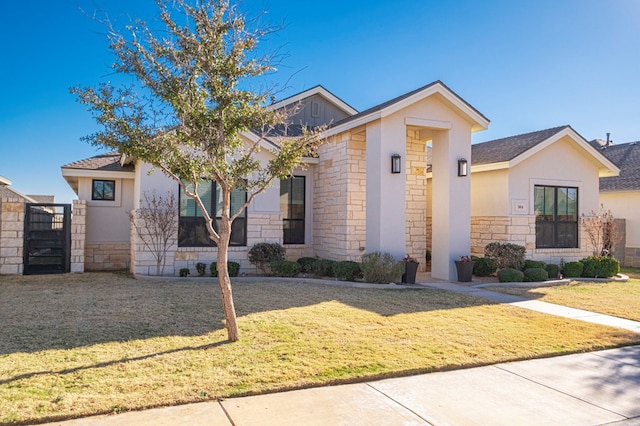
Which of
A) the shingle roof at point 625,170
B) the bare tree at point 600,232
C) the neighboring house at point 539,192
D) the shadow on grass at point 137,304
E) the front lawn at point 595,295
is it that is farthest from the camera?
the shingle roof at point 625,170

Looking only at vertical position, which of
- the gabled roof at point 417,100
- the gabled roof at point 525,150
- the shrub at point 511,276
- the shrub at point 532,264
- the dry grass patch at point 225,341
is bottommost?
the dry grass patch at point 225,341

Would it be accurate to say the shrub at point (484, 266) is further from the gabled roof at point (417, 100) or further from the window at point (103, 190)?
the window at point (103, 190)

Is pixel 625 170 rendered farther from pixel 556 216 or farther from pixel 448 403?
pixel 448 403

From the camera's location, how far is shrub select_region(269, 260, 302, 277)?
504 inches

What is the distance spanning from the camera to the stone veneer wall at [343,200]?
44.7 ft

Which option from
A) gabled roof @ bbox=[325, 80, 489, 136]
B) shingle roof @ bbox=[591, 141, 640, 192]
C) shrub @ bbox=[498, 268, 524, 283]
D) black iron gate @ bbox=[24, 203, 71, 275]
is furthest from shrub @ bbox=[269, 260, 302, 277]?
shingle roof @ bbox=[591, 141, 640, 192]

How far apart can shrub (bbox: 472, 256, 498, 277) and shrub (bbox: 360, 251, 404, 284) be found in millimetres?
3381

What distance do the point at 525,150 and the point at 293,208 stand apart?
25.7 ft

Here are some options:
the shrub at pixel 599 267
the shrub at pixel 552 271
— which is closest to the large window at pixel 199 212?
the shrub at pixel 552 271

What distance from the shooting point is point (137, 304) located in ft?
28.7

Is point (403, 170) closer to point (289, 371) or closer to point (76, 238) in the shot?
point (289, 371)

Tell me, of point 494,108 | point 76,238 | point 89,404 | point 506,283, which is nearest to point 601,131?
point 494,108

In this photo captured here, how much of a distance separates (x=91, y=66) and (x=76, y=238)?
6.10 metres

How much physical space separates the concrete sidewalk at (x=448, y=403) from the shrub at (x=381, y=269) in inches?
237
